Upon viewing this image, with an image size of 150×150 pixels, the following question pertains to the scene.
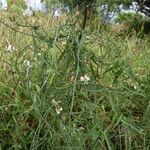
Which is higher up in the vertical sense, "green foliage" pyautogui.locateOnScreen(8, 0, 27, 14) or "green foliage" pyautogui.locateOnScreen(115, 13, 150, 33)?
"green foliage" pyautogui.locateOnScreen(115, 13, 150, 33)

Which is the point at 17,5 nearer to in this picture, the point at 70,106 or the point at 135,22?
the point at 135,22

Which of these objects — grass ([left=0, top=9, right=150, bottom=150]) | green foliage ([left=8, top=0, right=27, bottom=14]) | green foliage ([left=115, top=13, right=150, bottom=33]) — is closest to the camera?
grass ([left=0, top=9, right=150, bottom=150])

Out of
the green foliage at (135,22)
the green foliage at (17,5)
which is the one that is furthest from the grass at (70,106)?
the green foliage at (17,5)

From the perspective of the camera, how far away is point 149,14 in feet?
40.8

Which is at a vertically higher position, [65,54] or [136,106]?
[65,54]

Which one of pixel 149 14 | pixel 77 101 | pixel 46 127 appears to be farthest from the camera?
pixel 149 14

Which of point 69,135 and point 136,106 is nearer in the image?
point 69,135

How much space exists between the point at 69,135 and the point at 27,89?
396 mm

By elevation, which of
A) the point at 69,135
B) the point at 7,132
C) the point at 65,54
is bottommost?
the point at 7,132

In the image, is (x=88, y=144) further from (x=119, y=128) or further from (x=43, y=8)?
(x=43, y=8)

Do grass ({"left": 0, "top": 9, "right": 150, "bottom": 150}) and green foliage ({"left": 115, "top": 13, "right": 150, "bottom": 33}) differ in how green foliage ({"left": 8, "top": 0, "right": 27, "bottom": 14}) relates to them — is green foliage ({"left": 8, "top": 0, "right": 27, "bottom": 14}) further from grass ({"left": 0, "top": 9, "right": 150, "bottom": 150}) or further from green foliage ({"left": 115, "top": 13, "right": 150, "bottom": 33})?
grass ({"left": 0, "top": 9, "right": 150, "bottom": 150})

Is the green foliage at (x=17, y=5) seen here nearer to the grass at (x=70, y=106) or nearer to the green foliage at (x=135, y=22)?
the green foliage at (x=135, y=22)

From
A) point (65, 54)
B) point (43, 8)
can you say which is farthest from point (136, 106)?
point (43, 8)

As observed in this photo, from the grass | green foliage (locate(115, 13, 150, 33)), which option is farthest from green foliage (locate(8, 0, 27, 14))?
the grass
